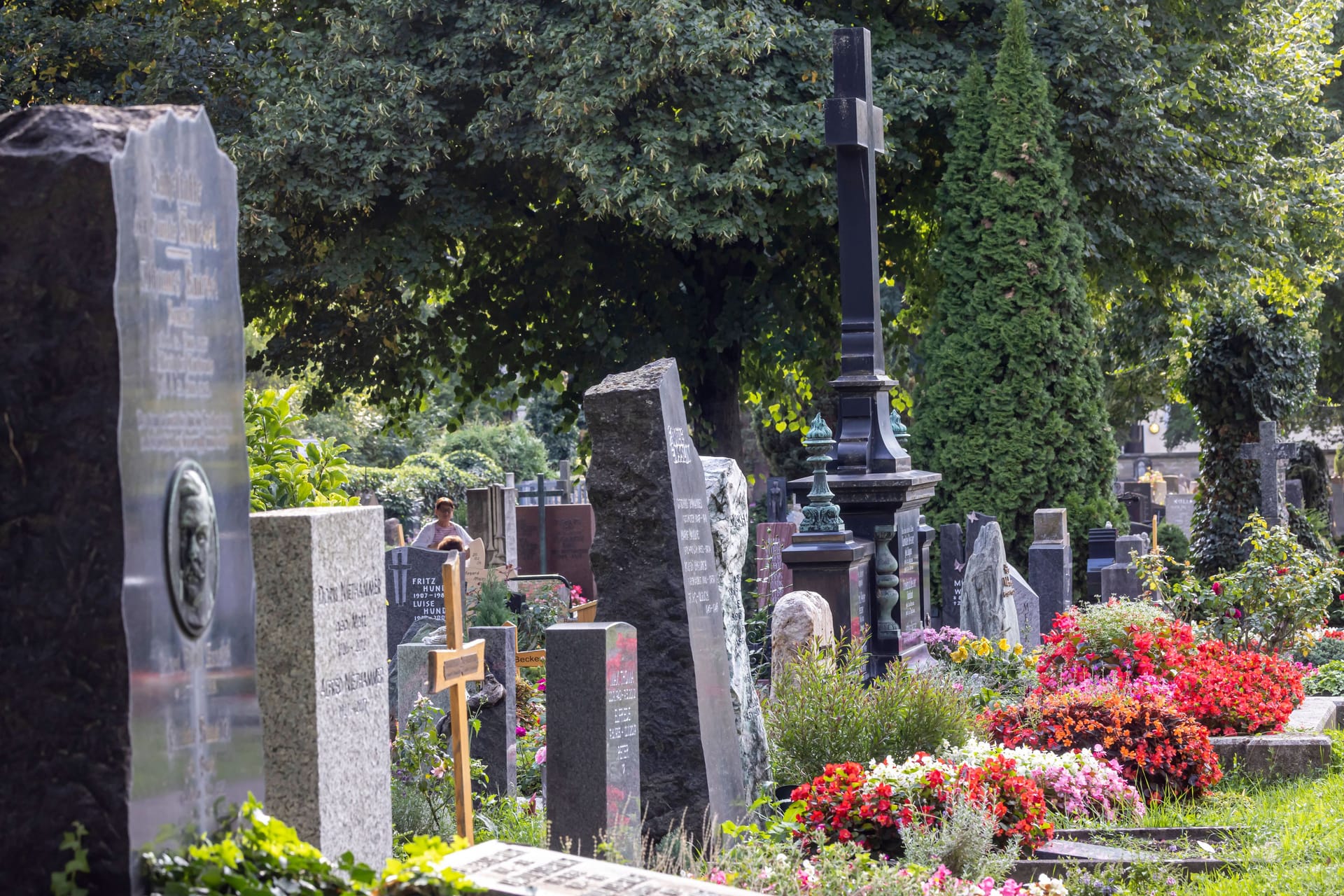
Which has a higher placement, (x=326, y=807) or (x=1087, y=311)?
(x=1087, y=311)

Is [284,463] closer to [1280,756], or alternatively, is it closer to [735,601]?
[735,601]

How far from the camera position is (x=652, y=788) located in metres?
6.77

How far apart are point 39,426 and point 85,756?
839 millimetres

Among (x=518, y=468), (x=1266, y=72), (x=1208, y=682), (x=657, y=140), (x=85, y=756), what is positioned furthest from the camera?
(x=518, y=468)

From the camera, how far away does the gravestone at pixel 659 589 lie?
6.74 meters

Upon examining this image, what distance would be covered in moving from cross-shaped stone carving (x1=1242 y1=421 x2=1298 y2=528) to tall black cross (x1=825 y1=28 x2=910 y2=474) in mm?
6863

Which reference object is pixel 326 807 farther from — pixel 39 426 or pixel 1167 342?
pixel 1167 342

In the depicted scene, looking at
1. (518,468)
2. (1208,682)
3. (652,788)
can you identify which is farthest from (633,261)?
(518,468)

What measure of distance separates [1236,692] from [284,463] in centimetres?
563

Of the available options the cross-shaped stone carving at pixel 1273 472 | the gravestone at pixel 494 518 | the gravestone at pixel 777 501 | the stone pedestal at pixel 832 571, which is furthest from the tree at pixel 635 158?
the stone pedestal at pixel 832 571

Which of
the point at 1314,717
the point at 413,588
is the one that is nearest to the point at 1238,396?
the point at 1314,717

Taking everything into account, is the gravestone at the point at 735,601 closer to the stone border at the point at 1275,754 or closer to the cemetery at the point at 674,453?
the cemetery at the point at 674,453

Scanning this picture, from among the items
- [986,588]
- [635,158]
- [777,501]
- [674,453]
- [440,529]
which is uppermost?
[635,158]

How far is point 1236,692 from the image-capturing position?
28.4 ft
